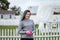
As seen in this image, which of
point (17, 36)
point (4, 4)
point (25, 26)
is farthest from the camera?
point (4, 4)

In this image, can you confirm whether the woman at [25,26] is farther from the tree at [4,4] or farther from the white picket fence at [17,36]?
the tree at [4,4]

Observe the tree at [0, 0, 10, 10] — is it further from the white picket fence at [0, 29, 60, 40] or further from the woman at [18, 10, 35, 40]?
the woman at [18, 10, 35, 40]

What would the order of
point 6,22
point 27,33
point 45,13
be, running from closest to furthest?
point 27,33 < point 45,13 < point 6,22

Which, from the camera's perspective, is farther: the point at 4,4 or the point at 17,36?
the point at 4,4

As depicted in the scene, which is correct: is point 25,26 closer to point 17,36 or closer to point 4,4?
point 17,36

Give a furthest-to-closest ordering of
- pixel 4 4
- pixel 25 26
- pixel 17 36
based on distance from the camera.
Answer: pixel 4 4 < pixel 17 36 < pixel 25 26

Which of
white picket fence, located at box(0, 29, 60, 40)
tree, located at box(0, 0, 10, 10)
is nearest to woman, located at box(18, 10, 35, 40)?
white picket fence, located at box(0, 29, 60, 40)

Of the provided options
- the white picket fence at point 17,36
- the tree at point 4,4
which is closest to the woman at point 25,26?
the white picket fence at point 17,36

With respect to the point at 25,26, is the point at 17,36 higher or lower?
lower

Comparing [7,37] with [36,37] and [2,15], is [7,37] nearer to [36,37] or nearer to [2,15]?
[36,37]

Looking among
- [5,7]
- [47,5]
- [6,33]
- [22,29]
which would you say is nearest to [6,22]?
[47,5]

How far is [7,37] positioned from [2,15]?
112 ft

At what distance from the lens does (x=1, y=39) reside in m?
9.15

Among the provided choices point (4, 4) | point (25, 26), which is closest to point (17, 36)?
point (25, 26)
